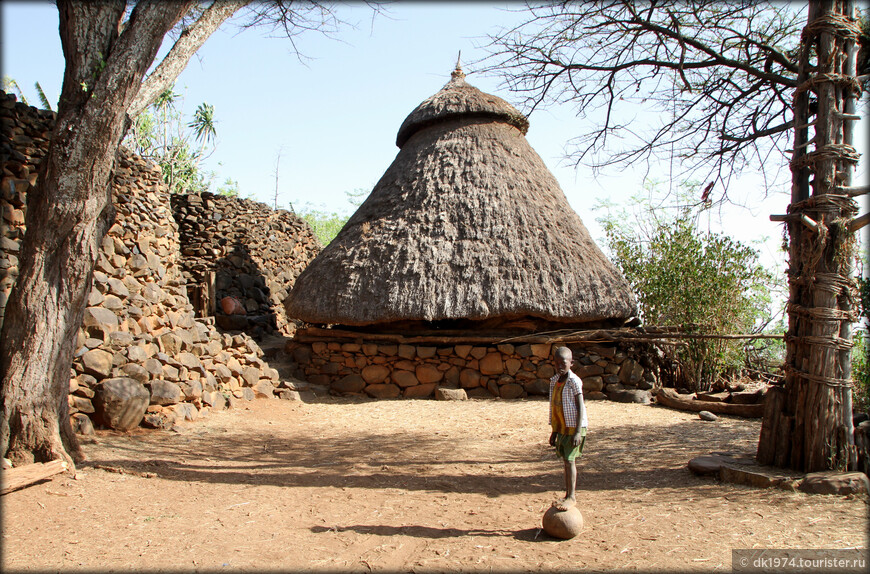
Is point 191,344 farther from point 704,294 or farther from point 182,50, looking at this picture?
point 704,294

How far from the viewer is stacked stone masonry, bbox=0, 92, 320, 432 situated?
5.80 meters

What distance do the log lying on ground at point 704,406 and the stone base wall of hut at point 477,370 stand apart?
0.47 m

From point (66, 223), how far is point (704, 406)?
7627 mm

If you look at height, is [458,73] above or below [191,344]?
above

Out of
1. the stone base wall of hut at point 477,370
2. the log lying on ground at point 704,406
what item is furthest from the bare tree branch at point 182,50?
the log lying on ground at point 704,406

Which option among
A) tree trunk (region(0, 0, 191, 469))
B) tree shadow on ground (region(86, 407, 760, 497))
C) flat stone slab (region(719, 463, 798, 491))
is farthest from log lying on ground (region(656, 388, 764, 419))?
tree trunk (region(0, 0, 191, 469))

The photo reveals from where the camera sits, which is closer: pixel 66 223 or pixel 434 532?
pixel 434 532

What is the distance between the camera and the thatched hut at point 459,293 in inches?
342

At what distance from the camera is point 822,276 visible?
13.9 ft

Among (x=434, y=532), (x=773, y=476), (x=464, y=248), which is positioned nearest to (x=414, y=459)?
(x=434, y=532)

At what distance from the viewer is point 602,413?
7551 millimetres

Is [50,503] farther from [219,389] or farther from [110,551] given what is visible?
[219,389]

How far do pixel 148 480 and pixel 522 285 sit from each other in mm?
5783

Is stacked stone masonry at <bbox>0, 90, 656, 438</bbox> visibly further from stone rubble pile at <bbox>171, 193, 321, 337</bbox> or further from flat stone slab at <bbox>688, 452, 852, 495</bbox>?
flat stone slab at <bbox>688, 452, 852, 495</bbox>
